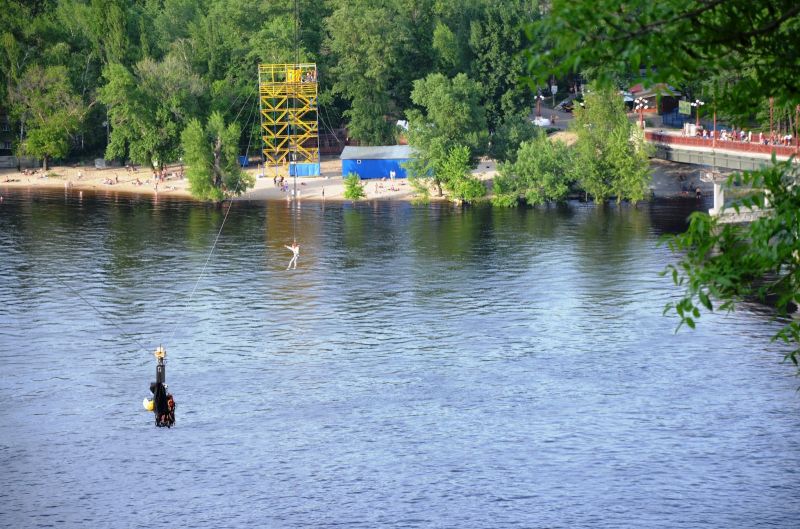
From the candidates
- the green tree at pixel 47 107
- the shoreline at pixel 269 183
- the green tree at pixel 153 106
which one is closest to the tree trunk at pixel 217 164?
the shoreline at pixel 269 183

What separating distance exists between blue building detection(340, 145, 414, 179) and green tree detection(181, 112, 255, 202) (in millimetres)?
13647

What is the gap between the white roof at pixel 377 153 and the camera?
5984 inches

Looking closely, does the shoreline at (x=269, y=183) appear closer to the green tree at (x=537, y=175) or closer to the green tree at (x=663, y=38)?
the green tree at (x=537, y=175)

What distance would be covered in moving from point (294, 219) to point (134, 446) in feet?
228

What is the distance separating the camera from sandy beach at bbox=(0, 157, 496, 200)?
147 m

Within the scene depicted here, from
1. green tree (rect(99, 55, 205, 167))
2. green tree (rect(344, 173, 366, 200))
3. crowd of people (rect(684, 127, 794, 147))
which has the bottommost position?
green tree (rect(344, 173, 366, 200))

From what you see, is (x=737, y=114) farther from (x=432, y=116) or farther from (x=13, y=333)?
(x=432, y=116)

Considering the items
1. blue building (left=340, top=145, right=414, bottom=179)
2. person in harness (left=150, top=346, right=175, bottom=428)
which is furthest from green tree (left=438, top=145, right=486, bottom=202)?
person in harness (left=150, top=346, right=175, bottom=428)

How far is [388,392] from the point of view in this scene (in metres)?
69.2

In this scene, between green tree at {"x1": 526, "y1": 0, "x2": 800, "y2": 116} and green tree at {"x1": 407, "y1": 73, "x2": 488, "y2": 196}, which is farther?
green tree at {"x1": 407, "y1": 73, "x2": 488, "y2": 196}

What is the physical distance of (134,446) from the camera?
Result: 6169 cm

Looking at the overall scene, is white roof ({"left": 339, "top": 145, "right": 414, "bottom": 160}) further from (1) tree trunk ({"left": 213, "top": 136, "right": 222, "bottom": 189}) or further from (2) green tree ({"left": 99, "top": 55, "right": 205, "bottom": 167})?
(2) green tree ({"left": 99, "top": 55, "right": 205, "bottom": 167})

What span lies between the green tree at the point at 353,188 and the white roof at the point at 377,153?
7556mm

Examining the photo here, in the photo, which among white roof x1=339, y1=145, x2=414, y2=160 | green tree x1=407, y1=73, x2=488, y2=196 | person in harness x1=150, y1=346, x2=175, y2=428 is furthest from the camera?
white roof x1=339, y1=145, x2=414, y2=160
